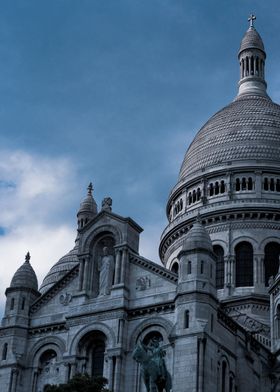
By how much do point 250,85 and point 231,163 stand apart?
13.5 meters

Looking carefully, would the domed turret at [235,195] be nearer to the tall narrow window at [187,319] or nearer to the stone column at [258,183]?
the stone column at [258,183]

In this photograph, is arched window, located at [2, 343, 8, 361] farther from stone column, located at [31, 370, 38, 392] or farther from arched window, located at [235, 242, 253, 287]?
arched window, located at [235, 242, 253, 287]

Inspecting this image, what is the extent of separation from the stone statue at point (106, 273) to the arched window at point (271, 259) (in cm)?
1590

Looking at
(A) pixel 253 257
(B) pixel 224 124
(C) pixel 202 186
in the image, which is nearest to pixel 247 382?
(A) pixel 253 257

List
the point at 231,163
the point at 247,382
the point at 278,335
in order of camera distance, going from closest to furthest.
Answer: the point at 247,382
the point at 278,335
the point at 231,163

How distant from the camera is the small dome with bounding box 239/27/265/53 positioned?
282 feet

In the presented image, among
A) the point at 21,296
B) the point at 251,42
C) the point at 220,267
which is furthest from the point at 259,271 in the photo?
the point at 251,42

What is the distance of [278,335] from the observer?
5969 cm

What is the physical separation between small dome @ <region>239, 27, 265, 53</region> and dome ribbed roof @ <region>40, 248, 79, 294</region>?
2352 cm

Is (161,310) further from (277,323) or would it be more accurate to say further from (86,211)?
(86,211)

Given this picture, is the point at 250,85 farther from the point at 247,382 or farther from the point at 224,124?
the point at 247,382

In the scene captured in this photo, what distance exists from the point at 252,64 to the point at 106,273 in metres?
36.0

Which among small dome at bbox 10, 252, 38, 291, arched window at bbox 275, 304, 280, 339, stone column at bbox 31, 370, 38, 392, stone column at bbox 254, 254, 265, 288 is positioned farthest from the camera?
stone column at bbox 254, 254, 265, 288

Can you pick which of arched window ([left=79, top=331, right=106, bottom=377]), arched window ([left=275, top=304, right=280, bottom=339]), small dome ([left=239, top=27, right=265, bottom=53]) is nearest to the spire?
small dome ([left=239, top=27, right=265, bottom=53])
